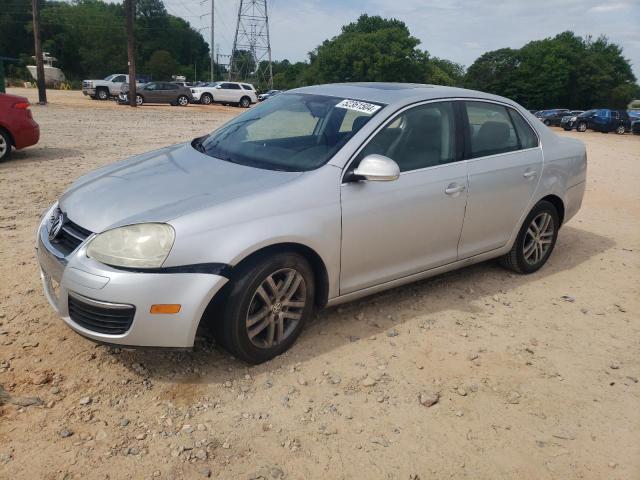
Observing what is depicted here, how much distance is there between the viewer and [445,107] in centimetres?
423

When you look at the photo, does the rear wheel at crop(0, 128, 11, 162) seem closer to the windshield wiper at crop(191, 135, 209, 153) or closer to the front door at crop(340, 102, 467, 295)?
the windshield wiper at crop(191, 135, 209, 153)

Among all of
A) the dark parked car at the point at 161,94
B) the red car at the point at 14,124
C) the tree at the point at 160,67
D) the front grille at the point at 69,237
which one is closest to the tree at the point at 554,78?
the tree at the point at 160,67

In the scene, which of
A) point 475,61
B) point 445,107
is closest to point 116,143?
point 445,107

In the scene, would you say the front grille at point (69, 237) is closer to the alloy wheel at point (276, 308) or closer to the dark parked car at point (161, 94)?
the alloy wheel at point (276, 308)

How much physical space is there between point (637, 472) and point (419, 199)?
2.00 m

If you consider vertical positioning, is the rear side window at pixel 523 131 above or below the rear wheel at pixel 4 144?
above

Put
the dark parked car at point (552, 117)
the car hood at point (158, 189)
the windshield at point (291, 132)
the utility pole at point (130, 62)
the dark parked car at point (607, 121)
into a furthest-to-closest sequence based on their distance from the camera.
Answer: the dark parked car at point (552, 117) → the dark parked car at point (607, 121) → the utility pole at point (130, 62) → the windshield at point (291, 132) → the car hood at point (158, 189)

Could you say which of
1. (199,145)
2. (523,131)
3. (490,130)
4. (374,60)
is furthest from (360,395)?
(374,60)

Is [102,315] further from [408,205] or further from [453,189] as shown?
[453,189]

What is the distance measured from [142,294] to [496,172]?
2.89 metres

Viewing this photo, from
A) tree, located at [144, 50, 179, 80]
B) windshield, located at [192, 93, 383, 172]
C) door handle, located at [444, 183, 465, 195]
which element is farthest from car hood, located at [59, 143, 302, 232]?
tree, located at [144, 50, 179, 80]

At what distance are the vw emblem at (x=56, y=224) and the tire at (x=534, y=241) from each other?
3587 millimetres

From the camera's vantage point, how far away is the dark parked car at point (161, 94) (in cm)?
3185

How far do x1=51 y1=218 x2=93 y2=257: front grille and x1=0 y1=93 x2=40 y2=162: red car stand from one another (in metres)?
7.03
